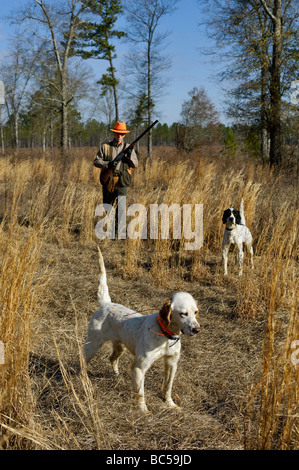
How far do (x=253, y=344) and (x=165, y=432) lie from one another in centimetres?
143

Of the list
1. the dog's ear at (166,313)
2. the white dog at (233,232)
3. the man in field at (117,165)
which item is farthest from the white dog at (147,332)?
the man in field at (117,165)

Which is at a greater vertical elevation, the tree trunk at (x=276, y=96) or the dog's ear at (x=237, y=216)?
the tree trunk at (x=276, y=96)

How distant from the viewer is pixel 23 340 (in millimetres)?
1775

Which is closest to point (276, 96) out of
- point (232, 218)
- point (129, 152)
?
point (129, 152)

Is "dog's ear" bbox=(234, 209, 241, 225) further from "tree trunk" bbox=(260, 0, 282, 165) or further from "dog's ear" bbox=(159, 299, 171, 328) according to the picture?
"tree trunk" bbox=(260, 0, 282, 165)

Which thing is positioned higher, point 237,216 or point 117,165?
point 117,165

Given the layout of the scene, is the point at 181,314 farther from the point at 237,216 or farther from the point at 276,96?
the point at 276,96

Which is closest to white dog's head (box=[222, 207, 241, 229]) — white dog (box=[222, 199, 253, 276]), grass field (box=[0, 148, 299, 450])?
white dog (box=[222, 199, 253, 276])

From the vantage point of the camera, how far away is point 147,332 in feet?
6.85

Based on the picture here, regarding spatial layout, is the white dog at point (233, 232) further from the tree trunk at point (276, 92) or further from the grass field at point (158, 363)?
the tree trunk at point (276, 92)

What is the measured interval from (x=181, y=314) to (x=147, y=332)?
268 millimetres

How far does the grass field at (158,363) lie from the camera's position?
161 cm

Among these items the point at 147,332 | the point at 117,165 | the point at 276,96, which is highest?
the point at 276,96

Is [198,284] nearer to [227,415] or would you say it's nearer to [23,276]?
[227,415]
